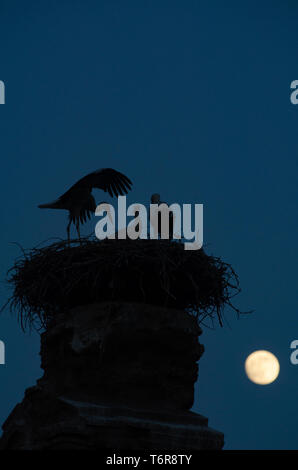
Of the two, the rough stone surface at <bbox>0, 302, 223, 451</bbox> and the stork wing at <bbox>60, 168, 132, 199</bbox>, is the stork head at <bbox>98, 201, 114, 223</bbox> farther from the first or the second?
the rough stone surface at <bbox>0, 302, 223, 451</bbox>

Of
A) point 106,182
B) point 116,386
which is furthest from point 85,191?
point 116,386

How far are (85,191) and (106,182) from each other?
0.31 metres

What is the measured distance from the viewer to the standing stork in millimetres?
7413

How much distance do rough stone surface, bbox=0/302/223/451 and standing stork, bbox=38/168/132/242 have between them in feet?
6.09

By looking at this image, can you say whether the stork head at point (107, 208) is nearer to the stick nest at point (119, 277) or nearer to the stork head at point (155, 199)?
the stork head at point (155, 199)

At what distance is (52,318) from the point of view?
643cm

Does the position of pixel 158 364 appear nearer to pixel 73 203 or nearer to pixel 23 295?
pixel 23 295

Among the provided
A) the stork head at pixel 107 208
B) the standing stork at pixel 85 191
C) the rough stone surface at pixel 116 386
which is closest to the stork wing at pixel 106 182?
the standing stork at pixel 85 191

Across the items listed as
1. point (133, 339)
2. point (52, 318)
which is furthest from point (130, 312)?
point (52, 318)

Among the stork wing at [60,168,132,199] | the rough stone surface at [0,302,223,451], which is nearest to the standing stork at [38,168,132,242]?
the stork wing at [60,168,132,199]

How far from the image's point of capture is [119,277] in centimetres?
592
